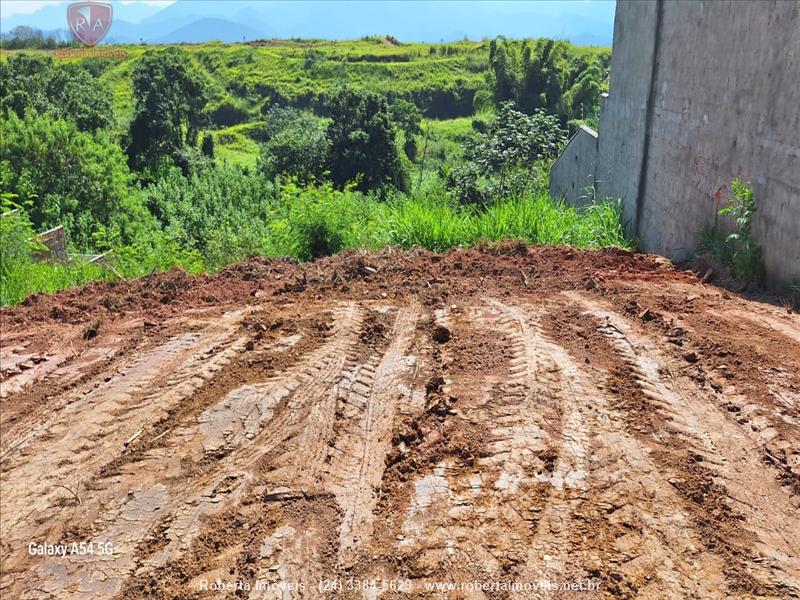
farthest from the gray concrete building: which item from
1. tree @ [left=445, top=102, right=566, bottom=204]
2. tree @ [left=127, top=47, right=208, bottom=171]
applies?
tree @ [left=127, top=47, right=208, bottom=171]

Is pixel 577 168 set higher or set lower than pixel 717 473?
higher

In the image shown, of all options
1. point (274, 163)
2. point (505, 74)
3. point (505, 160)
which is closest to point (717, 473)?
point (505, 160)

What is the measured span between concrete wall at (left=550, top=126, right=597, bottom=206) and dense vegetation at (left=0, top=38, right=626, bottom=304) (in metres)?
0.43

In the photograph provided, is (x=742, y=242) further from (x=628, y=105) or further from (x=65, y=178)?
(x=65, y=178)

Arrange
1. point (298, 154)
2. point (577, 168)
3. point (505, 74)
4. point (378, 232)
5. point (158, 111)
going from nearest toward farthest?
point (378, 232) < point (577, 168) < point (298, 154) < point (158, 111) < point (505, 74)

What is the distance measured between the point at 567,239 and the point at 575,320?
352 cm

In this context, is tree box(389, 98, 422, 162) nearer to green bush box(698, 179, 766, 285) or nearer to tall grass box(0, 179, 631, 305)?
tall grass box(0, 179, 631, 305)

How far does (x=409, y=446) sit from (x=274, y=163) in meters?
26.7

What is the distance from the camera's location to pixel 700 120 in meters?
7.30

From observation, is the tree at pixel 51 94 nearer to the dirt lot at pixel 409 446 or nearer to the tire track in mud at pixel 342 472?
the dirt lot at pixel 409 446

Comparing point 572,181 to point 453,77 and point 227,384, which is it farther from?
point 453,77

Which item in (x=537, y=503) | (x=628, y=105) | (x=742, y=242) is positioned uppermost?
(x=628, y=105)

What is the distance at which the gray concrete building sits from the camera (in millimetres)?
5680

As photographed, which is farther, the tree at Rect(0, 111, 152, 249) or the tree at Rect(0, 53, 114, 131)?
the tree at Rect(0, 53, 114, 131)
